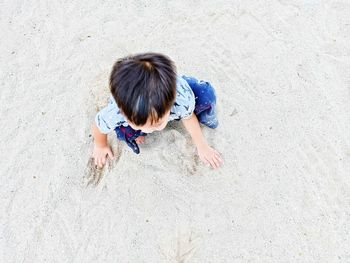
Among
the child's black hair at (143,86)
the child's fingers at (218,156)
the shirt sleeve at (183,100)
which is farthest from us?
the child's fingers at (218,156)

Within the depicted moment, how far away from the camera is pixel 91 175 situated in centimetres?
182

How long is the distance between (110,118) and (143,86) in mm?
316

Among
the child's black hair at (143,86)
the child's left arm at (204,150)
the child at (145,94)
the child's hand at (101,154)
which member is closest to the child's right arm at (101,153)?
the child's hand at (101,154)

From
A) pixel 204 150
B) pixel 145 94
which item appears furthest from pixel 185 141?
pixel 145 94

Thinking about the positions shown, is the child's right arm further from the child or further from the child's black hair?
the child's black hair

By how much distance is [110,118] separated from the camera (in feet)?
5.24

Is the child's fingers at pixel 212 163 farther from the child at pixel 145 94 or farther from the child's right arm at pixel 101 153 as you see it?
the child's right arm at pixel 101 153

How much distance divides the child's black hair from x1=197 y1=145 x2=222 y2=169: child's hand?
0.45 m

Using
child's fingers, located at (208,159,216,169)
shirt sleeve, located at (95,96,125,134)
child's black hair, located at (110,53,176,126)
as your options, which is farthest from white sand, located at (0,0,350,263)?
child's black hair, located at (110,53,176,126)

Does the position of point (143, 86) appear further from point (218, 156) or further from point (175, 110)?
point (218, 156)

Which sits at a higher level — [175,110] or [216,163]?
[175,110]

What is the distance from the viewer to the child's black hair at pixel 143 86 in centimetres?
132

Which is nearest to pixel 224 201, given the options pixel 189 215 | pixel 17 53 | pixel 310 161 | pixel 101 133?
pixel 189 215

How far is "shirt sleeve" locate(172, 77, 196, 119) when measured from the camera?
1564mm
